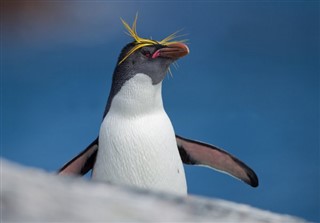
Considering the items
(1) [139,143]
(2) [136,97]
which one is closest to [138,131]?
(1) [139,143]

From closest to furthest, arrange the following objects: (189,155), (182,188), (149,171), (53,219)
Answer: (53,219), (149,171), (182,188), (189,155)

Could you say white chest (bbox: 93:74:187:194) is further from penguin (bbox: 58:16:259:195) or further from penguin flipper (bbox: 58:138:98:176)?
penguin flipper (bbox: 58:138:98:176)

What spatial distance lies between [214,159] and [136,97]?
0.60 metres

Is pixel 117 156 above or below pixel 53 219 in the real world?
above

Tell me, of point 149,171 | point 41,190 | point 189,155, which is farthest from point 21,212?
point 189,155

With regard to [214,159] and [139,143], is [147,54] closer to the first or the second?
[139,143]

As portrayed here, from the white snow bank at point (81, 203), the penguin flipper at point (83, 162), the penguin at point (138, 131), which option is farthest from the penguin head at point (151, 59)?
the white snow bank at point (81, 203)

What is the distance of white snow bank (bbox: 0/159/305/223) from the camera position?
23 centimetres

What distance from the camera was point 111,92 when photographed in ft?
7.17

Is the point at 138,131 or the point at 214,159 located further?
the point at 214,159

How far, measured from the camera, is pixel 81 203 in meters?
0.23

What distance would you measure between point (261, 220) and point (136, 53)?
189 cm

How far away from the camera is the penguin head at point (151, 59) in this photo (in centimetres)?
211

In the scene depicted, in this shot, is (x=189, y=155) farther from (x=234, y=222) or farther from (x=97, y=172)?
(x=234, y=222)
